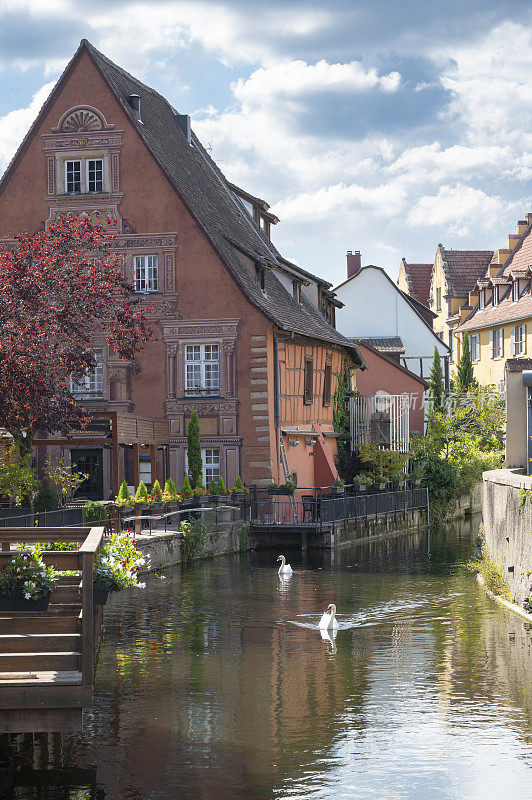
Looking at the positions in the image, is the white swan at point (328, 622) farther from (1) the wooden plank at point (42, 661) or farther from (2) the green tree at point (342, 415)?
(2) the green tree at point (342, 415)

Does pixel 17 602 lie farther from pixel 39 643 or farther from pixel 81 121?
pixel 81 121

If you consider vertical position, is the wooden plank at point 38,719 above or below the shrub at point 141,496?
below

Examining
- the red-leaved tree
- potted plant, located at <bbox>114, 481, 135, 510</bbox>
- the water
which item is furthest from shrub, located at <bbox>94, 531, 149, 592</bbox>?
potted plant, located at <bbox>114, 481, 135, 510</bbox>

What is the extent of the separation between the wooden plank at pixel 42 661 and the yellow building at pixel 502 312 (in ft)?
173

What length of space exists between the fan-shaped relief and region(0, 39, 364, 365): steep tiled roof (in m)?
0.83

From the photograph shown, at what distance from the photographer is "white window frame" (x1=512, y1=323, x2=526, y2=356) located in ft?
209

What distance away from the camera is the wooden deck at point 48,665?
10.9 meters

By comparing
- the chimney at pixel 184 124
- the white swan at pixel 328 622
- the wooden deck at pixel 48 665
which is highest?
the chimney at pixel 184 124

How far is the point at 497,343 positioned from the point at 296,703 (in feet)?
180

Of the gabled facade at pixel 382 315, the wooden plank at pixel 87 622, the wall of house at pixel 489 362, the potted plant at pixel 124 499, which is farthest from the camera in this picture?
the gabled facade at pixel 382 315

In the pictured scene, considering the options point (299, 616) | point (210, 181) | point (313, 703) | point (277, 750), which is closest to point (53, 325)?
point (299, 616)

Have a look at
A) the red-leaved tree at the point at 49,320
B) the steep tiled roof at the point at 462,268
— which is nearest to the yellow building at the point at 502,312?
the steep tiled roof at the point at 462,268

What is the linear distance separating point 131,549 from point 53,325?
14.1 metres

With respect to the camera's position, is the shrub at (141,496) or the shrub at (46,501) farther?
the shrub at (141,496)
